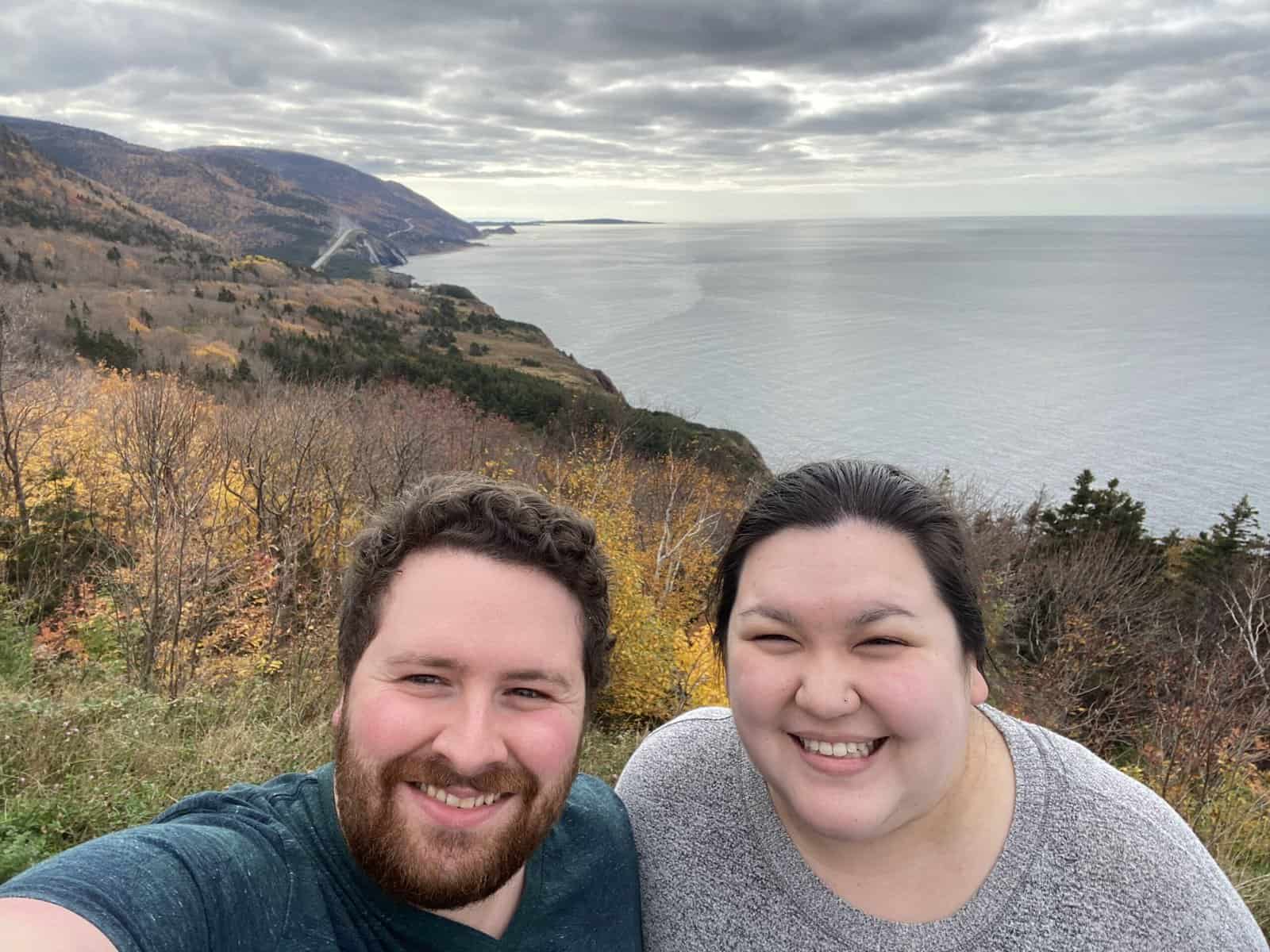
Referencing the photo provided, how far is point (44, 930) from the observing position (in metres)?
1.45

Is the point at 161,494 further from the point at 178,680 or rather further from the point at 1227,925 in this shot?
the point at 1227,925

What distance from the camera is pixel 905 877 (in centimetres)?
210

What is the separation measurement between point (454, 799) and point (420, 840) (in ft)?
0.41

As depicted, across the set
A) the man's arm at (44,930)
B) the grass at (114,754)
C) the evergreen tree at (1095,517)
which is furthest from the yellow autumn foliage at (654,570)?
the evergreen tree at (1095,517)

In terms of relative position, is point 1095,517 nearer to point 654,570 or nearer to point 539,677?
point 654,570

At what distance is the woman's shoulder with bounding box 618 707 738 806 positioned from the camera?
2500 mm

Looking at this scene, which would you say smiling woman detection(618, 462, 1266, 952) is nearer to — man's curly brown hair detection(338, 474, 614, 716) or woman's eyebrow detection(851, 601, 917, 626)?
woman's eyebrow detection(851, 601, 917, 626)

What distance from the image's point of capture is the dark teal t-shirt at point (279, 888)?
158cm

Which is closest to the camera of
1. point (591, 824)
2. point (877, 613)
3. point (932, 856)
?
point (877, 613)

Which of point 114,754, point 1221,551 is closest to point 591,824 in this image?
point 114,754

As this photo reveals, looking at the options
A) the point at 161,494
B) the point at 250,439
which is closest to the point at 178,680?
the point at 161,494

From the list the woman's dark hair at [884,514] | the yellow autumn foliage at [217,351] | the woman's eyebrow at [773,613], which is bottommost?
the yellow autumn foliage at [217,351]

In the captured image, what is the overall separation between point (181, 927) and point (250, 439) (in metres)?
17.4

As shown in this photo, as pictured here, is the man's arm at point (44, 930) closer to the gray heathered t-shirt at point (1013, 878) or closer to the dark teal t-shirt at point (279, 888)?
the dark teal t-shirt at point (279, 888)
